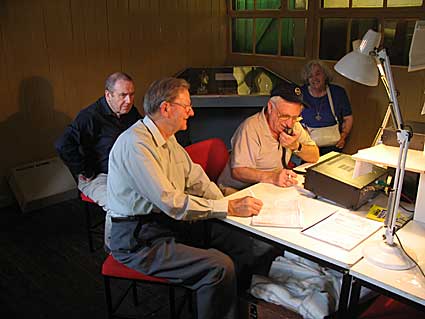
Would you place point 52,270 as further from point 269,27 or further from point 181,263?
point 269,27

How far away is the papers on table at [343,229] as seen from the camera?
1.68m

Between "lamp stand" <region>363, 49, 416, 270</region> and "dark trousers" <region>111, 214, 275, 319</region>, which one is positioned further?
"dark trousers" <region>111, 214, 275, 319</region>

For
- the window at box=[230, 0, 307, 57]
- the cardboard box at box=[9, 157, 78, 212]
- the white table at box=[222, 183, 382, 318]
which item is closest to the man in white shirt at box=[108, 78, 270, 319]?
the white table at box=[222, 183, 382, 318]

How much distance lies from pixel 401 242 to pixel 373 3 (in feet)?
9.30

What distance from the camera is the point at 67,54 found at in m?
3.91

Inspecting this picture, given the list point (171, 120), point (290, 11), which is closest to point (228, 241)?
point (171, 120)

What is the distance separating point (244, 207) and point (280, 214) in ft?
0.52

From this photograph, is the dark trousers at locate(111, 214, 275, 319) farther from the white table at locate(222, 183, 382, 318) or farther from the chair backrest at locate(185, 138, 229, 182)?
the chair backrest at locate(185, 138, 229, 182)

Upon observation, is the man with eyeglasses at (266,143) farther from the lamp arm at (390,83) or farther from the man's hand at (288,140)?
the lamp arm at (390,83)

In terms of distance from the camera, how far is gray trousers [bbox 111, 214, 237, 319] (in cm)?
183

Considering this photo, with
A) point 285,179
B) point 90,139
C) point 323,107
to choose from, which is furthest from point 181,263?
point 323,107

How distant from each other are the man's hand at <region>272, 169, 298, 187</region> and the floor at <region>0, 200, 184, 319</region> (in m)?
0.94

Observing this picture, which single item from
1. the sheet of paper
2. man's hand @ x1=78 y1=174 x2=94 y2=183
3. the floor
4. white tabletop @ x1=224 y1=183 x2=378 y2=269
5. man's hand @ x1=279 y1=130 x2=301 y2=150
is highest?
man's hand @ x1=279 y1=130 x2=301 y2=150

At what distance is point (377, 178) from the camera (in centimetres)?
202
